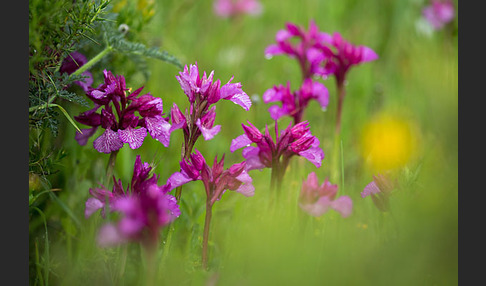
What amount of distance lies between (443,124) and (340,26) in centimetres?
315

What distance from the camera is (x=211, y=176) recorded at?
150 centimetres

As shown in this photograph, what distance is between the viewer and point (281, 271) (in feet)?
2.85

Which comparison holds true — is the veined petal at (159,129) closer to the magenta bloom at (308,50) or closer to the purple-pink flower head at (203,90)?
the purple-pink flower head at (203,90)

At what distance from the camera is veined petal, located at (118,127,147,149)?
5.02 feet

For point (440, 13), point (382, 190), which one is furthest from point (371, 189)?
point (440, 13)

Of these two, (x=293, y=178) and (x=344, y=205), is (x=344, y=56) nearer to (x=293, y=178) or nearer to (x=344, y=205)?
(x=293, y=178)

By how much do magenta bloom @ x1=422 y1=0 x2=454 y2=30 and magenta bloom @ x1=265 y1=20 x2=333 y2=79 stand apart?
2060 mm

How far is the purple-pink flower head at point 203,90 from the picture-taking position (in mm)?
1496

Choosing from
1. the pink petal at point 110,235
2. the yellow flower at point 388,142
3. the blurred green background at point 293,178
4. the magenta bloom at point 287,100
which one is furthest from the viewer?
the magenta bloom at point 287,100

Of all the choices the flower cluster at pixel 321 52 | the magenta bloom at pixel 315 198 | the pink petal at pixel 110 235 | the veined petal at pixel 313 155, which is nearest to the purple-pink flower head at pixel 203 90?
the veined petal at pixel 313 155

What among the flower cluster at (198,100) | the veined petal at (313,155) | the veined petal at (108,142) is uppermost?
the flower cluster at (198,100)

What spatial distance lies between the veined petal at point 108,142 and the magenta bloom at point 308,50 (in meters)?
0.95

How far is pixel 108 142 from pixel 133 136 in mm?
72

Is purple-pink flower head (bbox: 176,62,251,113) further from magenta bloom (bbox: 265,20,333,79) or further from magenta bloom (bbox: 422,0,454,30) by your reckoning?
magenta bloom (bbox: 422,0,454,30)
